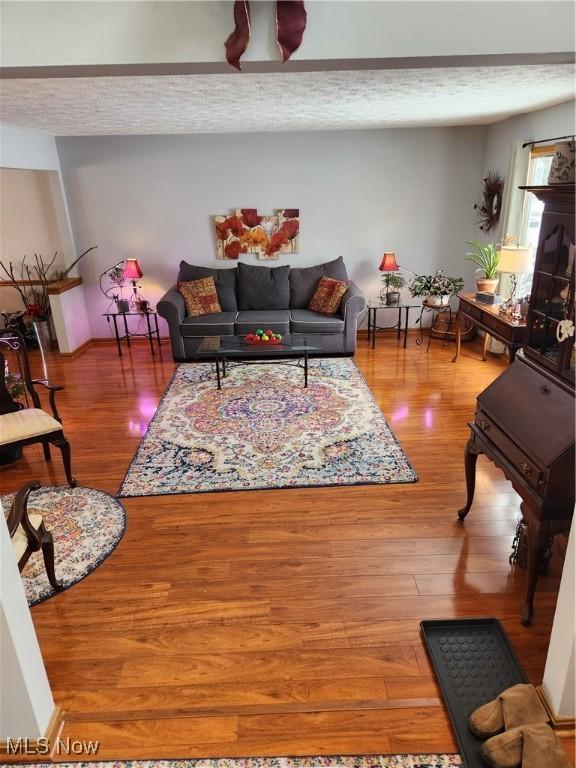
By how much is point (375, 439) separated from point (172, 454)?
1.61 m

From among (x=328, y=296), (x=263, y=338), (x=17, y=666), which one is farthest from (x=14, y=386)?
(x=328, y=296)

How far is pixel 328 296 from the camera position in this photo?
6105 millimetres

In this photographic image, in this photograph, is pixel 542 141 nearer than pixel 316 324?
Yes

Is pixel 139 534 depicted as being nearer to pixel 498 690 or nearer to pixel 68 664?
pixel 68 664

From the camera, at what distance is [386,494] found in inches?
133

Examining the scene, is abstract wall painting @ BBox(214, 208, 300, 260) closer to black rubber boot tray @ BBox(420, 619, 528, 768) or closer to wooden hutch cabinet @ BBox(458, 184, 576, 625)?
wooden hutch cabinet @ BBox(458, 184, 576, 625)

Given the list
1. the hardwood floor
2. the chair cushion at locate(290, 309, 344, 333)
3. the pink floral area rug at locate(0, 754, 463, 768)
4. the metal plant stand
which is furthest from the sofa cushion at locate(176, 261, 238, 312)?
the pink floral area rug at locate(0, 754, 463, 768)

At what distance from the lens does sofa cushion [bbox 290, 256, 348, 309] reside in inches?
250

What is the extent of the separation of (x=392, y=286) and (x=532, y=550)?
4748mm

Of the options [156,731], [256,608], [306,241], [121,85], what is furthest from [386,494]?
[306,241]

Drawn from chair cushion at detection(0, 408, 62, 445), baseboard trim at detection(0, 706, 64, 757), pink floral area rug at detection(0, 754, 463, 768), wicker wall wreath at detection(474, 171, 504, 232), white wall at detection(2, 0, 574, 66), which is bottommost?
pink floral area rug at detection(0, 754, 463, 768)

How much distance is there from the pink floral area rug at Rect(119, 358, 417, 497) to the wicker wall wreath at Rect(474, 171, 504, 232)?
2555mm

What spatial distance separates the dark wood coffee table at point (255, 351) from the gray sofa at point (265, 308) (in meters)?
0.21

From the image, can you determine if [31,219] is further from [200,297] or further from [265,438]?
Answer: [265,438]
